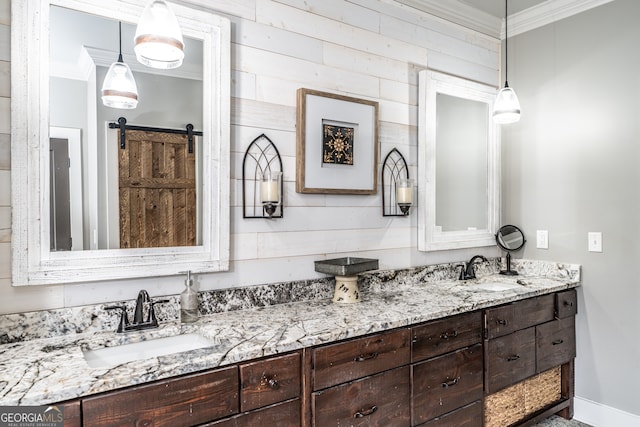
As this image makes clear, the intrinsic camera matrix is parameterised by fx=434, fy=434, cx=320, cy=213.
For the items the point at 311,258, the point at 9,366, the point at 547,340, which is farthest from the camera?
the point at 547,340

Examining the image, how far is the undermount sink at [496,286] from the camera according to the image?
102 inches

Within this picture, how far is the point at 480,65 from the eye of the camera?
3143 millimetres

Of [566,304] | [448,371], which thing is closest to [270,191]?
[448,371]

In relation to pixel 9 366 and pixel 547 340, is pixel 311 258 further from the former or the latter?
pixel 547 340

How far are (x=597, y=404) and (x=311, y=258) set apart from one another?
2084 mm

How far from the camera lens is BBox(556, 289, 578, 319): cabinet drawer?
2693 millimetres

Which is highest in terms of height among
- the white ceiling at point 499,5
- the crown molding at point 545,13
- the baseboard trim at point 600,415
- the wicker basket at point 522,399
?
the white ceiling at point 499,5

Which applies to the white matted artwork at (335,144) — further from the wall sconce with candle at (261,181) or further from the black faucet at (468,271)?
the black faucet at (468,271)

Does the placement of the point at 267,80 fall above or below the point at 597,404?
above

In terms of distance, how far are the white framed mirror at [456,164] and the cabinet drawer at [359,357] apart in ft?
3.22

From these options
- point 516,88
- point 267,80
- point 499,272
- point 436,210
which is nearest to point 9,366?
point 267,80

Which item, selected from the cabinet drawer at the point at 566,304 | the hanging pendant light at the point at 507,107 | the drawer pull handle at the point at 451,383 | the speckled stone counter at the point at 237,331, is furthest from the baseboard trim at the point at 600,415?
the hanging pendant light at the point at 507,107

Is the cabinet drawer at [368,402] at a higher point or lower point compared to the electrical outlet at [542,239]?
lower

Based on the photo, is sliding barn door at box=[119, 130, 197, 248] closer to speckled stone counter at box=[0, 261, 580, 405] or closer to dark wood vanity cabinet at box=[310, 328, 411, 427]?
speckled stone counter at box=[0, 261, 580, 405]
